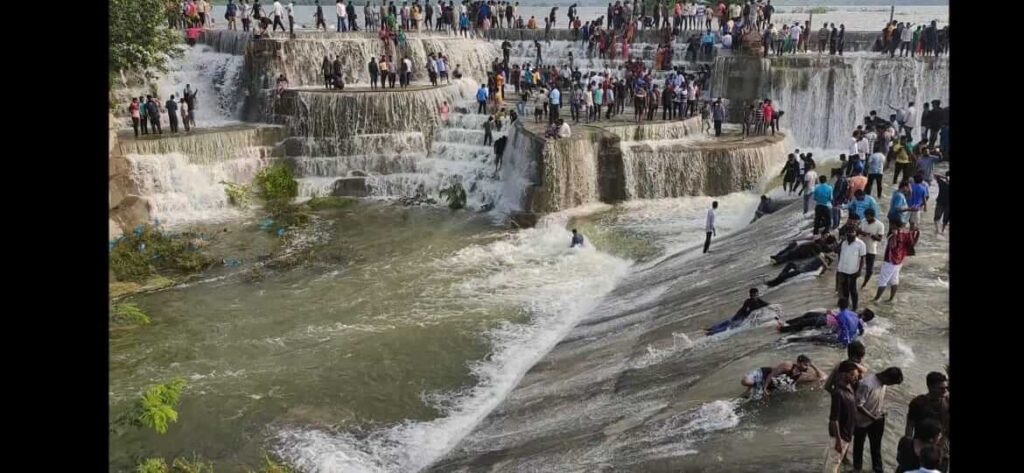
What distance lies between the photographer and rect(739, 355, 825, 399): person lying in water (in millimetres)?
7664

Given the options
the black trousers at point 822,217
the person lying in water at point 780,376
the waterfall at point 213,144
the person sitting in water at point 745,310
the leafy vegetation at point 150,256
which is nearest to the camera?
the person lying in water at point 780,376

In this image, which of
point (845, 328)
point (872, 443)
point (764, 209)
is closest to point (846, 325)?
point (845, 328)

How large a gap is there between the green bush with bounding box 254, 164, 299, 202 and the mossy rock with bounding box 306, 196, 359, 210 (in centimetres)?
101

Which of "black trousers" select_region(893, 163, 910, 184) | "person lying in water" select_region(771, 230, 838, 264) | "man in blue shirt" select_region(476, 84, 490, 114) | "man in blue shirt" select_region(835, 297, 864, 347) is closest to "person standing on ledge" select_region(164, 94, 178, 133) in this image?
"man in blue shirt" select_region(476, 84, 490, 114)

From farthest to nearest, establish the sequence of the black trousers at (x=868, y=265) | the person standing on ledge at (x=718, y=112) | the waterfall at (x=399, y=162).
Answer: the waterfall at (x=399, y=162)
the person standing on ledge at (x=718, y=112)
the black trousers at (x=868, y=265)

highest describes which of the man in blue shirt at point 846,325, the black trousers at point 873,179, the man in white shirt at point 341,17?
the man in white shirt at point 341,17

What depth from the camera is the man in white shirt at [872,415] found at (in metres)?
5.96

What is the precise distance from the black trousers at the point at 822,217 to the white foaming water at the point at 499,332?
4.11 meters

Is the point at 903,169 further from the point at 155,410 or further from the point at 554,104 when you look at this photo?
the point at 155,410

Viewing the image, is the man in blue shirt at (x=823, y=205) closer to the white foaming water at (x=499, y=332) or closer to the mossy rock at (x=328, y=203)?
the white foaming water at (x=499, y=332)

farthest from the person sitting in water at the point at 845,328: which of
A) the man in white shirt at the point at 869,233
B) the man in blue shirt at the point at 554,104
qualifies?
the man in blue shirt at the point at 554,104
